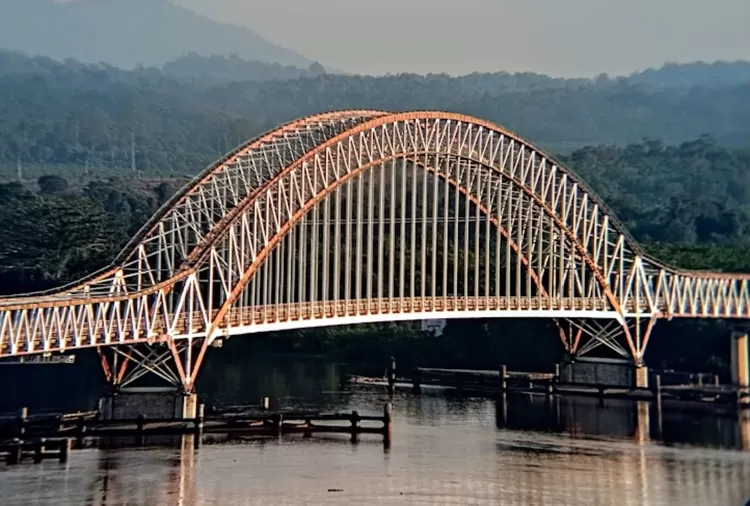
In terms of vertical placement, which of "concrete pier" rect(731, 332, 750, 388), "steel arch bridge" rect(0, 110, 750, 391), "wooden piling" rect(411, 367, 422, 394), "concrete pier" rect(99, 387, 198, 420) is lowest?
"concrete pier" rect(99, 387, 198, 420)

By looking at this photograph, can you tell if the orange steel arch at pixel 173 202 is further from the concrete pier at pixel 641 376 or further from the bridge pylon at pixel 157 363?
the concrete pier at pixel 641 376

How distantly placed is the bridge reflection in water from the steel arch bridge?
628cm

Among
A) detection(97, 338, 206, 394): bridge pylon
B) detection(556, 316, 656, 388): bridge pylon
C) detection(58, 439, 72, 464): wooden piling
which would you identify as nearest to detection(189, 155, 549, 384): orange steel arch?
detection(97, 338, 206, 394): bridge pylon

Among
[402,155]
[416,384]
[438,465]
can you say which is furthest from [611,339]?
[438,465]

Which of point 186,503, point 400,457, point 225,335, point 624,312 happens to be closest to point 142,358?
point 225,335

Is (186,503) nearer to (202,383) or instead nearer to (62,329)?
(62,329)

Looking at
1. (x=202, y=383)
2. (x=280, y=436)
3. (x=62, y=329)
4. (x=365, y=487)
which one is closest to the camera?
(x=365, y=487)

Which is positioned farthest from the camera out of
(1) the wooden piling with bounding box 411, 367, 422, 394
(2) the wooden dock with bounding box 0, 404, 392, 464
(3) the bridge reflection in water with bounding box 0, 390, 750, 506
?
(1) the wooden piling with bounding box 411, 367, 422, 394

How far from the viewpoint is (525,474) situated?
70.1m

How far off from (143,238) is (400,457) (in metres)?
20.4

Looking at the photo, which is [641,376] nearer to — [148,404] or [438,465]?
[438,465]

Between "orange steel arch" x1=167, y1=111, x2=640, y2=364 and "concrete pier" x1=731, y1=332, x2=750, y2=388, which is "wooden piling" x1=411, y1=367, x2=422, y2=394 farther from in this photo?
"concrete pier" x1=731, y1=332, x2=750, y2=388

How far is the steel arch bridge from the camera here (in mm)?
74938

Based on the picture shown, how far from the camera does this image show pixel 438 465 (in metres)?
71.2
